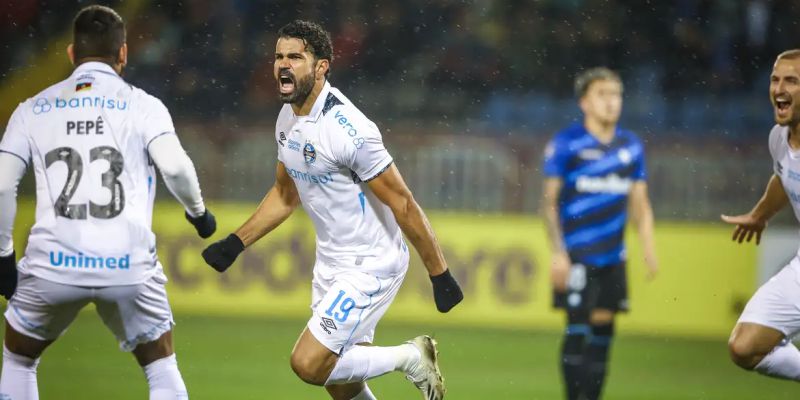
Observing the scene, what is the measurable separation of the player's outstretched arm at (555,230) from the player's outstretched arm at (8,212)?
9.52ft

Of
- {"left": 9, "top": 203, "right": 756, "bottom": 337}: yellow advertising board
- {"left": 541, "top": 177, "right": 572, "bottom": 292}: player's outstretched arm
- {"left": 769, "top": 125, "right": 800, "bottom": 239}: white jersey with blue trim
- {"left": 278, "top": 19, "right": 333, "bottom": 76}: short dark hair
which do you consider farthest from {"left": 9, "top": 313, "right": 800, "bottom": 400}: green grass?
{"left": 278, "top": 19, "right": 333, "bottom": 76}: short dark hair

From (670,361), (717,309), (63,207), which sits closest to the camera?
(63,207)

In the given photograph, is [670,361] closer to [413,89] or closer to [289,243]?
[289,243]

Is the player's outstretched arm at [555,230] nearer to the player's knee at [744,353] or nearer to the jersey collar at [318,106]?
the player's knee at [744,353]

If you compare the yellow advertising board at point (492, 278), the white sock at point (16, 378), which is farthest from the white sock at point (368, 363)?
the yellow advertising board at point (492, 278)

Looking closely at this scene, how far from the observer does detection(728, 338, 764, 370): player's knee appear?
5.39m

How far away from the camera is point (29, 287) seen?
179 inches

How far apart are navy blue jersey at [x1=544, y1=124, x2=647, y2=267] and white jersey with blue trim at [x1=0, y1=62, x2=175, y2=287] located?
2.75 meters

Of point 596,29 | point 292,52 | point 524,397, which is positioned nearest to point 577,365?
point 524,397

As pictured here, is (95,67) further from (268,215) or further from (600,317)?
(600,317)

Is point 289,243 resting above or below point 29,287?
below

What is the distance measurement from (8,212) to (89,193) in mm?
301

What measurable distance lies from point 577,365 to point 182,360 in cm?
270

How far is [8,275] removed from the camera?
4527mm
